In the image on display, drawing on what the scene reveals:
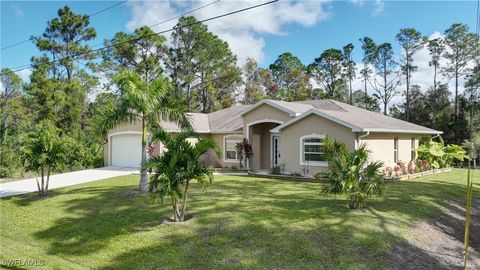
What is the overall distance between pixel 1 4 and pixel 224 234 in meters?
15.1

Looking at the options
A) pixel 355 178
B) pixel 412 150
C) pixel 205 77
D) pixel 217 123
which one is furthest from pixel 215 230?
pixel 205 77

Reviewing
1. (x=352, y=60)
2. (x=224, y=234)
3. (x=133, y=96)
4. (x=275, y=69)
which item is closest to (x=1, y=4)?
(x=133, y=96)

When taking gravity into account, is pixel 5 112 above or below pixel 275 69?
below

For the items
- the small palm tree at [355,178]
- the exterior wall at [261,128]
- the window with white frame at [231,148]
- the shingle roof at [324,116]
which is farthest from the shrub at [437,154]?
the small palm tree at [355,178]

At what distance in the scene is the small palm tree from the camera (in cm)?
1023

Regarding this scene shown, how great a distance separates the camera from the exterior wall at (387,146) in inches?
701

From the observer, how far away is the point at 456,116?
119 ft

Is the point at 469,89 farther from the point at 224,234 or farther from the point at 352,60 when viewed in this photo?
the point at 224,234

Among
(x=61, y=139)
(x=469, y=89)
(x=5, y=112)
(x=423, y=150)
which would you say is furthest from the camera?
(x=469, y=89)

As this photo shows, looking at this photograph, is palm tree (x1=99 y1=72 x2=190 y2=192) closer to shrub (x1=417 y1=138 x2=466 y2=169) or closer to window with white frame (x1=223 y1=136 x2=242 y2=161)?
window with white frame (x1=223 y1=136 x2=242 y2=161)

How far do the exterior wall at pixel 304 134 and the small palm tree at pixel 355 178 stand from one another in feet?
21.1

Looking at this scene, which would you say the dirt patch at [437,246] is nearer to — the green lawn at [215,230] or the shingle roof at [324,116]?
the green lawn at [215,230]

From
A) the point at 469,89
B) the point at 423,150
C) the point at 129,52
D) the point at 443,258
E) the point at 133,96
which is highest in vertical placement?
the point at 129,52

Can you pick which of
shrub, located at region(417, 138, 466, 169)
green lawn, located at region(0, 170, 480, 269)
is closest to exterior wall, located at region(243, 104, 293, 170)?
green lawn, located at region(0, 170, 480, 269)
